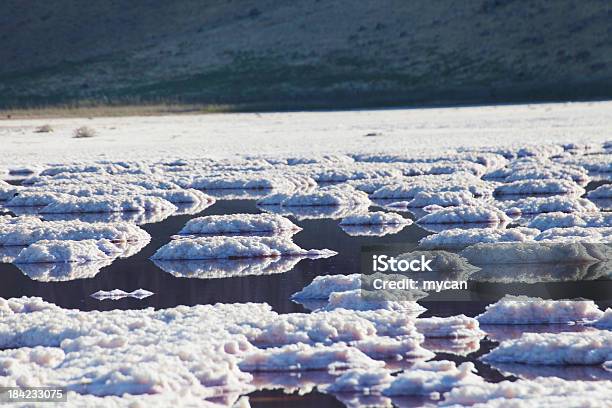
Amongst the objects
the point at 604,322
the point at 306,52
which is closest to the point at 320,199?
the point at 604,322

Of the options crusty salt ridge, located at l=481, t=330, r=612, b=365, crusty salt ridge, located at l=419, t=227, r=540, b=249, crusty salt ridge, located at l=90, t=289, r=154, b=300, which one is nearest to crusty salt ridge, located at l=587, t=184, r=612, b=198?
crusty salt ridge, located at l=419, t=227, r=540, b=249

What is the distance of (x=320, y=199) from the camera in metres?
16.2

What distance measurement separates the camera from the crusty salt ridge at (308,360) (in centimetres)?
788

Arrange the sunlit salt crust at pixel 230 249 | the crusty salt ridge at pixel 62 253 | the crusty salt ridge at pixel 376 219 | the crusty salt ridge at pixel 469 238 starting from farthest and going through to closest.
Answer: the crusty salt ridge at pixel 376 219 → the crusty salt ridge at pixel 62 253 → the sunlit salt crust at pixel 230 249 → the crusty salt ridge at pixel 469 238

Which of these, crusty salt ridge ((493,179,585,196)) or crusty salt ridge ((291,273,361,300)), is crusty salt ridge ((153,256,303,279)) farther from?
crusty salt ridge ((493,179,585,196))

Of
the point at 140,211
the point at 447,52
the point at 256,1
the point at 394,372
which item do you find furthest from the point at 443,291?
the point at 256,1

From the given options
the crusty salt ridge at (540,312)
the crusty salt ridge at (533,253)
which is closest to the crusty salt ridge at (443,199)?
the crusty salt ridge at (533,253)

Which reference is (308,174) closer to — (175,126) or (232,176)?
(232,176)

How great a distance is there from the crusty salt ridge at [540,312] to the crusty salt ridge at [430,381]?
1.66 meters

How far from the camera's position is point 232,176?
19.5 m

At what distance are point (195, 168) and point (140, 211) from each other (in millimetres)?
5299

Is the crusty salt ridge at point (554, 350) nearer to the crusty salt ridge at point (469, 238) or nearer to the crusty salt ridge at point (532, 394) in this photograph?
the crusty salt ridge at point (532, 394)

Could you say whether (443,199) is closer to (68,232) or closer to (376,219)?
(376,219)

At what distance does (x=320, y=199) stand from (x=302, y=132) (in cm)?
1453
